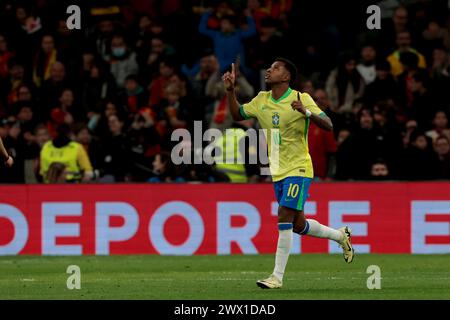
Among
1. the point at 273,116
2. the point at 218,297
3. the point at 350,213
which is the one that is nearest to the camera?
the point at 218,297

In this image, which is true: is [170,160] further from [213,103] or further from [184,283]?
[184,283]

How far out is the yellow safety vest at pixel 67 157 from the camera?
2053 cm

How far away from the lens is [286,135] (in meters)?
13.9

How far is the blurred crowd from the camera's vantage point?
20.5 m

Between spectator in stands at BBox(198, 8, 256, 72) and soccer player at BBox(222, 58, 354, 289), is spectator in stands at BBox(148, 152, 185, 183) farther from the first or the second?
soccer player at BBox(222, 58, 354, 289)

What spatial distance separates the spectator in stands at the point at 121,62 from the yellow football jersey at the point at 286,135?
9939mm

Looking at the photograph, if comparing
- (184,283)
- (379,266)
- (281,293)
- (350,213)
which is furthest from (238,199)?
(281,293)

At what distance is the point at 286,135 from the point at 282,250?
123 cm

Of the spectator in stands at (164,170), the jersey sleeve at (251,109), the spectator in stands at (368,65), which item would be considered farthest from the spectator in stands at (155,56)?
the jersey sleeve at (251,109)

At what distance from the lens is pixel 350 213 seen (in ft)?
63.2

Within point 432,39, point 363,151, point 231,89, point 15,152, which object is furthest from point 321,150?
point 231,89

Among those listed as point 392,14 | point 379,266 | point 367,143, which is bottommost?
point 379,266

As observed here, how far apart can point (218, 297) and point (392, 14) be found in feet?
40.1

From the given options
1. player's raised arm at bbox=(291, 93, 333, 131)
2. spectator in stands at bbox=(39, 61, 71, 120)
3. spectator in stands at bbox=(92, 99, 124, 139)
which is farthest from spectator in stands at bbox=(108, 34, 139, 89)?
player's raised arm at bbox=(291, 93, 333, 131)
